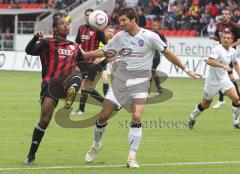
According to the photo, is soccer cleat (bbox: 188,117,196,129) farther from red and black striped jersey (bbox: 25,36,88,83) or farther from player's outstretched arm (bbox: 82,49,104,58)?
red and black striped jersey (bbox: 25,36,88,83)

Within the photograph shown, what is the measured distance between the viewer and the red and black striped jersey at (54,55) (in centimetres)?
1196

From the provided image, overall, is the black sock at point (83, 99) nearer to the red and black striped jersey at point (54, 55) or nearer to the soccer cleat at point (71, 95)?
the red and black striped jersey at point (54, 55)

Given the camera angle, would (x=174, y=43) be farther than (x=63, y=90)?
Yes

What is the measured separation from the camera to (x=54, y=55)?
12.0 meters

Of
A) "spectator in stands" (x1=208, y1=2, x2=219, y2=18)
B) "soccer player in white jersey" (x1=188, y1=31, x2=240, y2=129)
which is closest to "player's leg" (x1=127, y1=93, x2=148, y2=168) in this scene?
"soccer player in white jersey" (x1=188, y1=31, x2=240, y2=129)

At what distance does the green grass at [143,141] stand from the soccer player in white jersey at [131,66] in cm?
75

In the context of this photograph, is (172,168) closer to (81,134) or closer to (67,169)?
(67,169)

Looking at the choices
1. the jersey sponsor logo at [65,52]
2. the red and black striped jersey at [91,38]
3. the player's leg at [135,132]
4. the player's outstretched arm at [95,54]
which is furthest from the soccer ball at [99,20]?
the player's leg at [135,132]

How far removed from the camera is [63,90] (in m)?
12.2

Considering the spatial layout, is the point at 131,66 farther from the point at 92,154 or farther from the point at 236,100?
the point at 236,100

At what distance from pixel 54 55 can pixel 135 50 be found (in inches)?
50.9

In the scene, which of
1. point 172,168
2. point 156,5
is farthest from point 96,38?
point 156,5

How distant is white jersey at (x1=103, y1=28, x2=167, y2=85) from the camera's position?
1177 cm

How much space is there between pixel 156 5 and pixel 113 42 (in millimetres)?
31257
